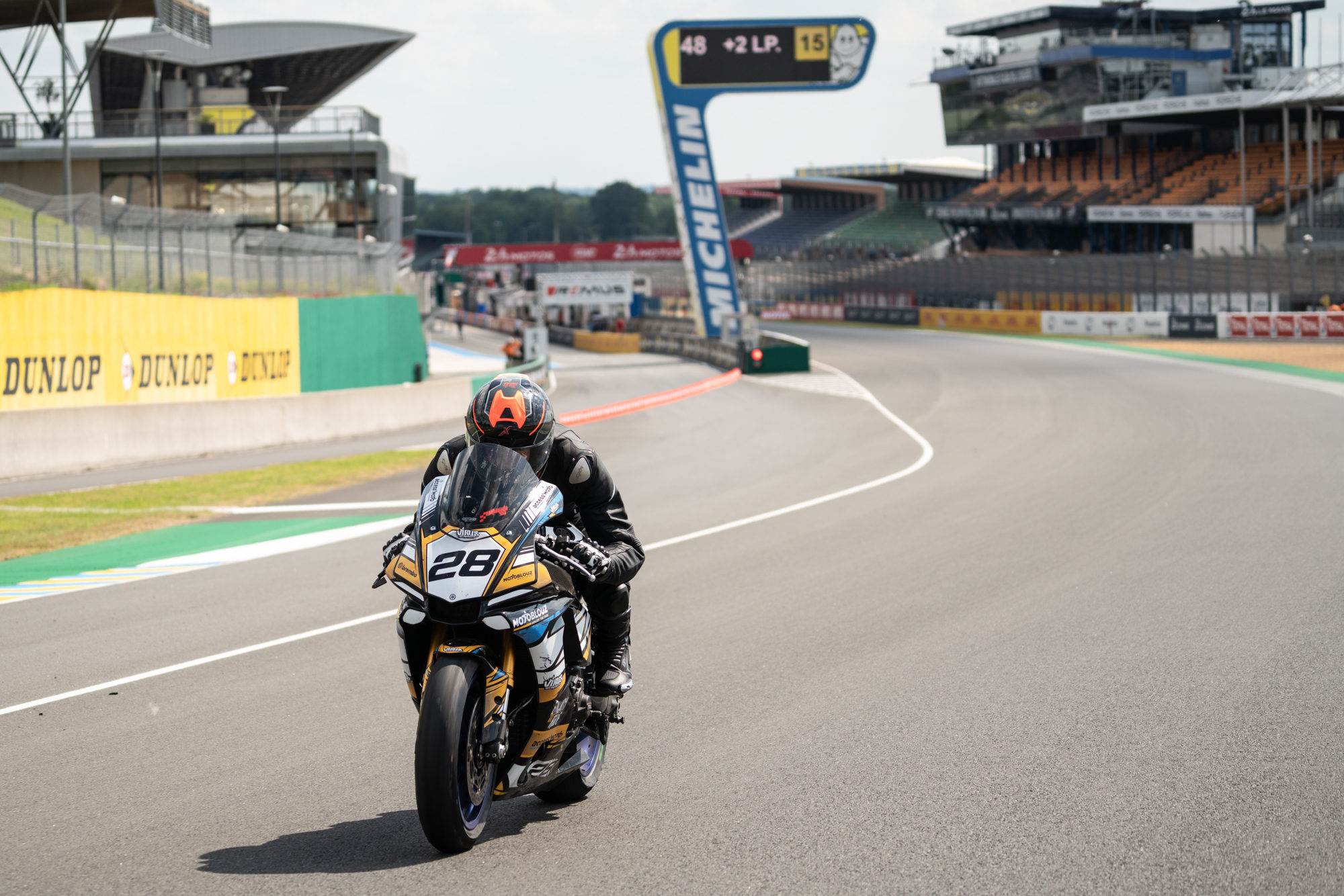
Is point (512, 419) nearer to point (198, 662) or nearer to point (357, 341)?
point (198, 662)

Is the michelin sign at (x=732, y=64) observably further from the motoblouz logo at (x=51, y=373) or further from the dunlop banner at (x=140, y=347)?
the motoblouz logo at (x=51, y=373)

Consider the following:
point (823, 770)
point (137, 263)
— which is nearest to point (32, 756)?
point (823, 770)

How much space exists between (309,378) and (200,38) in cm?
3746

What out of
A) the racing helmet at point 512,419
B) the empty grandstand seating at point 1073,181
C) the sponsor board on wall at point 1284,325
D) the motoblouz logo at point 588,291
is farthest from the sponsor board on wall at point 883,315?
the racing helmet at point 512,419

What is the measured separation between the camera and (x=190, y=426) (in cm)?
2059

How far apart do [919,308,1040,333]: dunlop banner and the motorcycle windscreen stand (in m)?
52.3

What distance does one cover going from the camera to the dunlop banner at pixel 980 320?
55.0m

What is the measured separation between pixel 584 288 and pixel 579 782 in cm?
5846

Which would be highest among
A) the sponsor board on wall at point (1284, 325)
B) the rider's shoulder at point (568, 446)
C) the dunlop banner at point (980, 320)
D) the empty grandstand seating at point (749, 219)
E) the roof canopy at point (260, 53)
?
the roof canopy at point (260, 53)

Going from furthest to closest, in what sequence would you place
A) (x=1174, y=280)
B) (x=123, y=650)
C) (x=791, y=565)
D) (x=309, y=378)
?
(x=1174, y=280) < (x=309, y=378) < (x=791, y=565) < (x=123, y=650)

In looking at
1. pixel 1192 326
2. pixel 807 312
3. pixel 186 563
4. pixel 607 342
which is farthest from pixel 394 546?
pixel 807 312

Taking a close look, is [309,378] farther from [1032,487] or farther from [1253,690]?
[1253,690]

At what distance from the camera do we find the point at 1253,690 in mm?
6820

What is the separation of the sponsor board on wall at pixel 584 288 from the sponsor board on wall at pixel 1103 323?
2000cm
